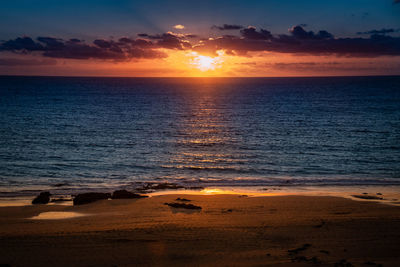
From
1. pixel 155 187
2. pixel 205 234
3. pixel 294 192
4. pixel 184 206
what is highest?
pixel 205 234

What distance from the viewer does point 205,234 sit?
46.5 feet

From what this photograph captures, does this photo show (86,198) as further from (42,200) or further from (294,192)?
(294,192)

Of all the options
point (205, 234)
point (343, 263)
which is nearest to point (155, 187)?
point (205, 234)

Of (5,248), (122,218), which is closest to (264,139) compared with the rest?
(122,218)

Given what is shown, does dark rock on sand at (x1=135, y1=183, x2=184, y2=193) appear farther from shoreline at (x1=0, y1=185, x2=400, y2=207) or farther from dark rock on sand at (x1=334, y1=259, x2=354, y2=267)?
dark rock on sand at (x1=334, y1=259, x2=354, y2=267)

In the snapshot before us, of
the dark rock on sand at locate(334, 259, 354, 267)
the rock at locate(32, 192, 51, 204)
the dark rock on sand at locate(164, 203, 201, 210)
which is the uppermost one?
the dark rock on sand at locate(334, 259, 354, 267)

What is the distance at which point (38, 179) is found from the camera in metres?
27.8

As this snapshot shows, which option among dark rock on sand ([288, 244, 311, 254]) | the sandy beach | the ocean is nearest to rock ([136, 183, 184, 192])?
the ocean

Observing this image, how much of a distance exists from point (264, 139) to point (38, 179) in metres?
30.2

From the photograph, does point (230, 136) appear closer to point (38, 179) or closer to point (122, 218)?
point (38, 179)

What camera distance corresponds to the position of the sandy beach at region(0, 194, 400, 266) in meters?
11.8

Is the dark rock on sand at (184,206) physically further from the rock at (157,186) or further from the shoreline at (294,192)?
the rock at (157,186)

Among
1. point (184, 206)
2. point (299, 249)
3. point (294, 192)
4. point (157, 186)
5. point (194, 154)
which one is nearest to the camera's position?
point (299, 249)

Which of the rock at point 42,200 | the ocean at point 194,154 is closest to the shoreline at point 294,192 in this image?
the rock at point 42,200
